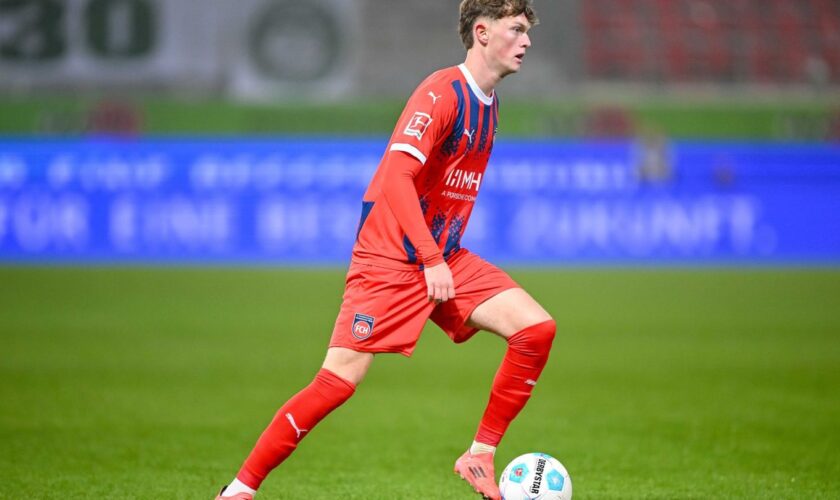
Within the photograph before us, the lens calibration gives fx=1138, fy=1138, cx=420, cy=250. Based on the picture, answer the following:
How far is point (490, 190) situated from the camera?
1524 centimetres

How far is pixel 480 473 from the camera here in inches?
165

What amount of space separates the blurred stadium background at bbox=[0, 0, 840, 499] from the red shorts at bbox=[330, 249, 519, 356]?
849mm

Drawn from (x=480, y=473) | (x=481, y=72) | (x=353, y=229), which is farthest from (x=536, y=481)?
(x=353, y=229)

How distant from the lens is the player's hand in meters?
3.92

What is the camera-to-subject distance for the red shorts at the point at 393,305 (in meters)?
3.98

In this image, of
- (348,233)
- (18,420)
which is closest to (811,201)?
(348,233)

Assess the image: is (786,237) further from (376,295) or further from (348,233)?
(376,295)

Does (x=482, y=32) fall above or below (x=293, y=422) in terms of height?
above

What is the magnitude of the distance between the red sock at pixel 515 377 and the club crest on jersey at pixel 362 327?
0.55 metres

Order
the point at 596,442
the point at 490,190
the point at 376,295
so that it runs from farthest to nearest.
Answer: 1. the point at 490,190
2. the point at 596,442
3. the point at 376,295

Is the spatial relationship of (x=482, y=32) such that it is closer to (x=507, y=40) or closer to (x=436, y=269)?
(x=507, y=40)

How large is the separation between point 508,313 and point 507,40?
0.98 m

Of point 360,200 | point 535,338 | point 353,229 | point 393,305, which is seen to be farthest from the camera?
point 353,229

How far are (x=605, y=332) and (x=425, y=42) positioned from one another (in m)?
10.0
